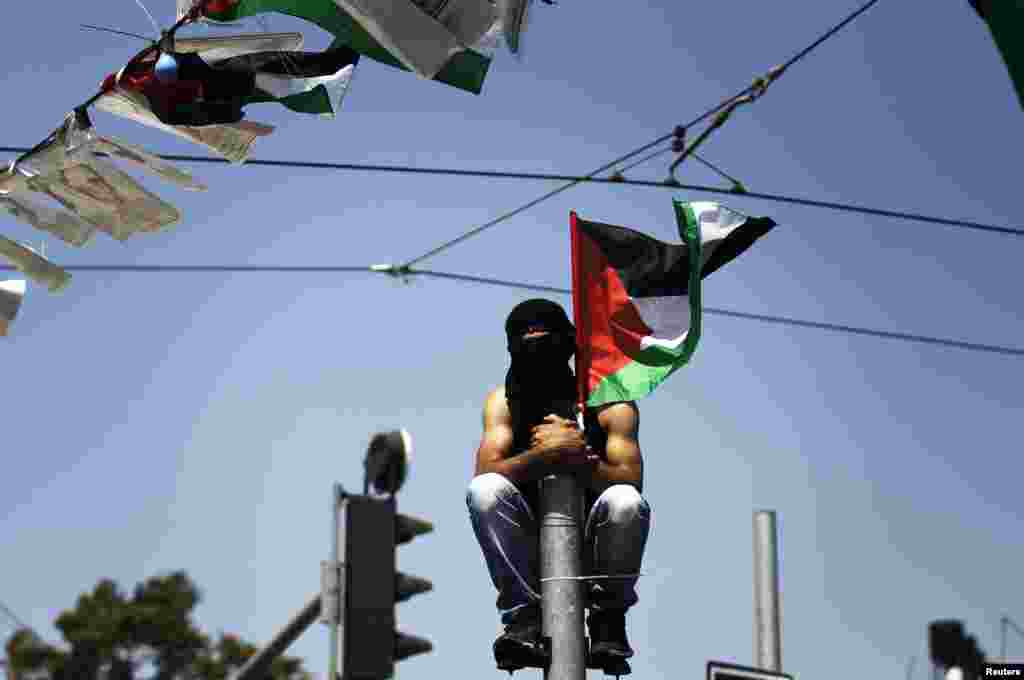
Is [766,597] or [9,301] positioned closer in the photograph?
[9,301]

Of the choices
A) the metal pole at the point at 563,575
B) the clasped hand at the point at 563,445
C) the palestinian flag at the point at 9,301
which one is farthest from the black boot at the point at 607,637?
the palestinian flag at the point at 9,301

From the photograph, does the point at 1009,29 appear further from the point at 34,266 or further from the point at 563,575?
the point at 34,266

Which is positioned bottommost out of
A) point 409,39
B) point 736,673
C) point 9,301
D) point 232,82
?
point 736,673

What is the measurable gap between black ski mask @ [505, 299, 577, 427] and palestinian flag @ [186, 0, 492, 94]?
1.34m

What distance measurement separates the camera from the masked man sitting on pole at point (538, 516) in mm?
7324

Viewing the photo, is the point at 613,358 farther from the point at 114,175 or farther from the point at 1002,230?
the point at 1002,230

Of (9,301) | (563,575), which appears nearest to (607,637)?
(563,575)

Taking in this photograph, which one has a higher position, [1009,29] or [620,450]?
[1009,29]

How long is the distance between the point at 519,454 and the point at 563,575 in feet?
1.77

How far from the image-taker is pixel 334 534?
791cm

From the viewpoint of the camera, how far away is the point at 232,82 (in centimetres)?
930

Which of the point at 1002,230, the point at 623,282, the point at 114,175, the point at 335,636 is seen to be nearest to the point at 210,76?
the point at 114,175

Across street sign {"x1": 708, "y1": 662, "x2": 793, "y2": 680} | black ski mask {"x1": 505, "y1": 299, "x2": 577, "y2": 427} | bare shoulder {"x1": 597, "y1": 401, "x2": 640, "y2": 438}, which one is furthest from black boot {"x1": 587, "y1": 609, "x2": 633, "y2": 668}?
street sign {"x1": 708, "y1": 662, "x2": 793, "y2": 680}

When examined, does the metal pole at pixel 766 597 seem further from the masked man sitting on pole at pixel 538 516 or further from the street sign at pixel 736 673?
the masked man sitting on pole at pixel 538 516
